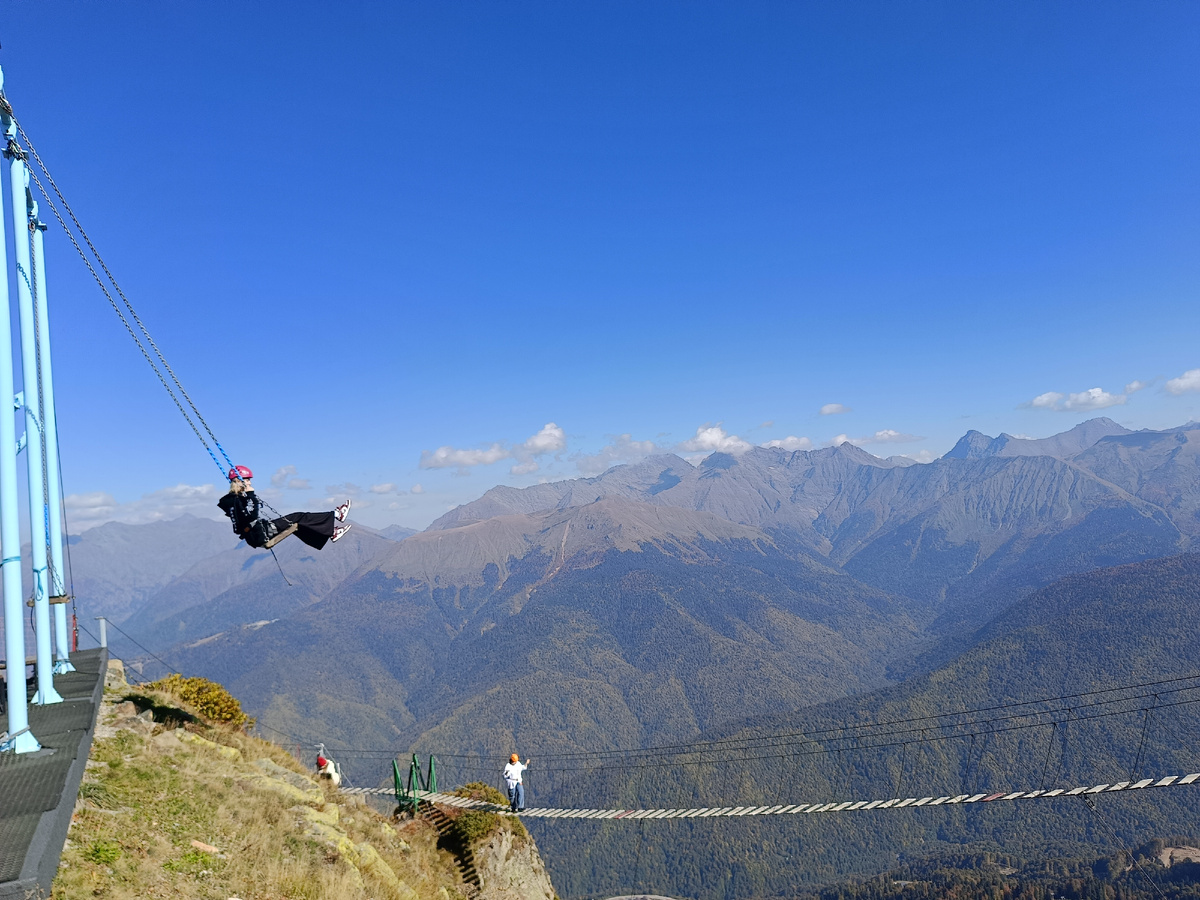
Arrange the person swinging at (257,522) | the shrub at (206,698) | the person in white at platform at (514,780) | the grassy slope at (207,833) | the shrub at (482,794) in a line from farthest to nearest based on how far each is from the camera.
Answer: the shrub at (482,794)
the shrub at (206,698)
the person in white at platform at (514,780)
the person swinging at (257,522)
the grassy slope at (207,833)

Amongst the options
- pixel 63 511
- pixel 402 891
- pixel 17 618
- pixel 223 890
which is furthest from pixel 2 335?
pixel 402 891

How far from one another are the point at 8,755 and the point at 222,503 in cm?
668

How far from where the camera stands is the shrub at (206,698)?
26.5m

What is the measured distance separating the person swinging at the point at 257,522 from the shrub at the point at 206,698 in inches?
454

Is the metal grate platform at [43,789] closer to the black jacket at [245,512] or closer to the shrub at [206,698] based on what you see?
the black jacket at [245,512]

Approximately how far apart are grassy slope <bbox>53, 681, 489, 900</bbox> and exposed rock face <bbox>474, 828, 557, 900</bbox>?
14.7ft

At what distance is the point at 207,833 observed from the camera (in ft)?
43.6

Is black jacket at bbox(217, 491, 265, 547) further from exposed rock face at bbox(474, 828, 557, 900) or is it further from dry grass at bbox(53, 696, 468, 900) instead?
exposed rock face at bbox(474, 828, 557, 900)

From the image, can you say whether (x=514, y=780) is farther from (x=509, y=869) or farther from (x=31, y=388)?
(x=31, y=388)

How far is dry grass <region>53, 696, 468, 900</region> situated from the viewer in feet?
35.6

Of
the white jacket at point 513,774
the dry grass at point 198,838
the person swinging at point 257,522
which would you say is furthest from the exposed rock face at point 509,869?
the person swinging at point 257,522

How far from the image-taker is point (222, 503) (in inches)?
693

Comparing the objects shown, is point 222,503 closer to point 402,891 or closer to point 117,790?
point 117,790

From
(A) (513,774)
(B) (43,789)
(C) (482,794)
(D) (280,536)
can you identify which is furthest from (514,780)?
(B) (43,789)
